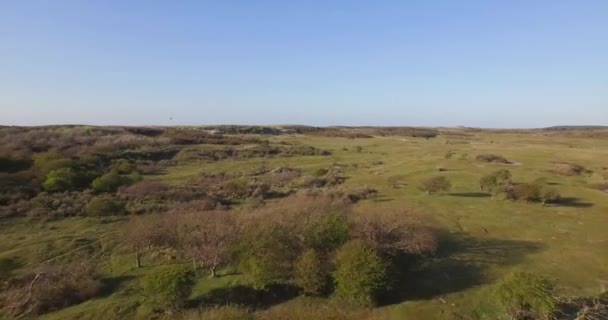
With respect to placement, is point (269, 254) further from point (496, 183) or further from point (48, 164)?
point (48, 164)

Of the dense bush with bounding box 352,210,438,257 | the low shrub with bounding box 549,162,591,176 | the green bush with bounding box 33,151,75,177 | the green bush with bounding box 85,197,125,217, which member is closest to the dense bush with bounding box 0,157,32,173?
the green bush with bounding box 33,151,75,177

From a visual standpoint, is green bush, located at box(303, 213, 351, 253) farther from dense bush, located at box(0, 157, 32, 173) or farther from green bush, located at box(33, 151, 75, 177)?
dense bush, located at box(0, 157, 32, 173)

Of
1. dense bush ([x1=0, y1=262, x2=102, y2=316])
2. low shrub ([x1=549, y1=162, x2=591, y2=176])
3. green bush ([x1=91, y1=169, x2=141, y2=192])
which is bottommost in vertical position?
dense bush ([x1=0, y1=262, x2=102, y2=316])

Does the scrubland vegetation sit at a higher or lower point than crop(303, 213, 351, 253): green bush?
lower

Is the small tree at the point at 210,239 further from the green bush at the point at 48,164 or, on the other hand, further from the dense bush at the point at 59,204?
the green bush at the point at 48,164

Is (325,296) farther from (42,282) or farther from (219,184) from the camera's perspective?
(219,184)

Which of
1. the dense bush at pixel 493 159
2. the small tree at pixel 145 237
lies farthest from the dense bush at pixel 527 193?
the small tree at pixel 145 237
